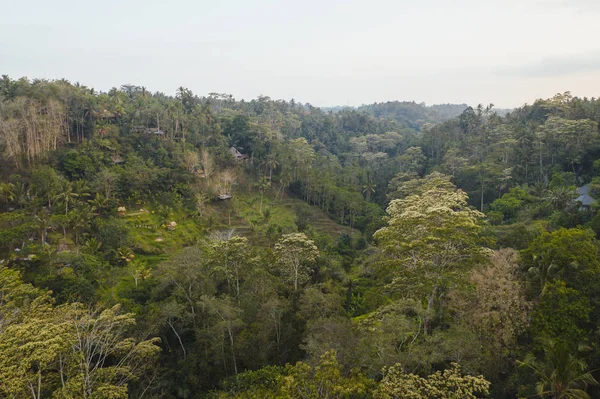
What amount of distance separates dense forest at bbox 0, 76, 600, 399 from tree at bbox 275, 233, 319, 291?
6.8 inches

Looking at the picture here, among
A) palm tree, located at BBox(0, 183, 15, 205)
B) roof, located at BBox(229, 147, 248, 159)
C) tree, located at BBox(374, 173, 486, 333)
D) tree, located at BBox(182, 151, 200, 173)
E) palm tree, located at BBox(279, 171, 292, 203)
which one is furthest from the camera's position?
roof, located at BBox(229, 147, 248, 159)

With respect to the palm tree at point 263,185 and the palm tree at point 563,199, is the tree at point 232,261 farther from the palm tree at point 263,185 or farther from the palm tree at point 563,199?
the palm tree at point 263,185

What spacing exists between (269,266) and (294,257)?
217cm

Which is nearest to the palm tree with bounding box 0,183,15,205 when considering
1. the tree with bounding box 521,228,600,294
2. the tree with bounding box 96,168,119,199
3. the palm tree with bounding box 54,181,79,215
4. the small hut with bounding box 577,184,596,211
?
the palm tree with bounding box 54,181,79,215

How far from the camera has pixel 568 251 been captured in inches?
726

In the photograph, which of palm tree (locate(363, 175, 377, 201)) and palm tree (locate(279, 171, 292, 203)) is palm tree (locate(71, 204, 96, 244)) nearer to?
palm tree (locate(279, 171, 292, 203))

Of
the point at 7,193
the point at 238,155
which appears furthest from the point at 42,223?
the point at 238,155

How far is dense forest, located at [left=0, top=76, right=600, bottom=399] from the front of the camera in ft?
48.7

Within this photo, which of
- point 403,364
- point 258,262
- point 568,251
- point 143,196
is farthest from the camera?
point 143,196

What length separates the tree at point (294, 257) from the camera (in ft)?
89.9

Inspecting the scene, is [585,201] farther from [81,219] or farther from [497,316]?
[81,219]

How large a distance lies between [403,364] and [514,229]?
69.1 ft

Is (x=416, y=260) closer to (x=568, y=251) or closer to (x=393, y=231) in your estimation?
(x=393, y=231)

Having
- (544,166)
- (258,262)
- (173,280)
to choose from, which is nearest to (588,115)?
(544,166)
